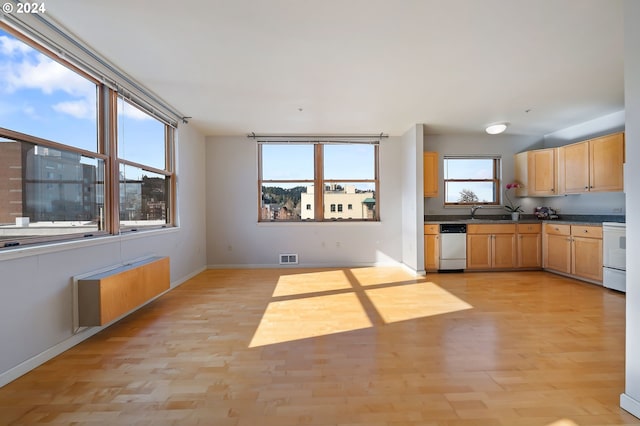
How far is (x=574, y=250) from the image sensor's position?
4.62m

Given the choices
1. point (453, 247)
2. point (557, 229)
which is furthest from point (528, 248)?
point (453, 247)

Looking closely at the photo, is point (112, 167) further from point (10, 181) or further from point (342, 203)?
point (342, 203)

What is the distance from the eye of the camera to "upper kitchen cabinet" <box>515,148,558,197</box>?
520 cm

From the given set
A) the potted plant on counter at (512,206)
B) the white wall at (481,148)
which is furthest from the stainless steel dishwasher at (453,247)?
the potted plant on counter at (512,206)

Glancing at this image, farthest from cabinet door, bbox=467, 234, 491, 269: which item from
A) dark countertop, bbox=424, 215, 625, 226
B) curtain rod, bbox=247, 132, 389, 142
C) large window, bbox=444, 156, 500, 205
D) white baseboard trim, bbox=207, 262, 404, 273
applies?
curtain rod, bbox=247, 132, 389, 142

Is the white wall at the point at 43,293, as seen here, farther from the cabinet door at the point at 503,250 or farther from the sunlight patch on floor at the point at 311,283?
the cabinet door at the point at 503,250

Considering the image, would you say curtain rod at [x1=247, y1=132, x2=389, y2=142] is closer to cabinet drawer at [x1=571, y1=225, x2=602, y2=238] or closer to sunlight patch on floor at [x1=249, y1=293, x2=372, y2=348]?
sunlight patch on floor at [x1=249, y1=293, x2=372, y2=348]

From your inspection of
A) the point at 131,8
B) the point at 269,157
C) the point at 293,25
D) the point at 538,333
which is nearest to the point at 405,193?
the point at 269,157

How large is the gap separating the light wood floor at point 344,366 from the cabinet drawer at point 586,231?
1112 mm

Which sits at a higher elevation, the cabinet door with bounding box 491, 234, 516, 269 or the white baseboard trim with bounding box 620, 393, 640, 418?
the cabinet door with bounding box 491, 234, 516, 269

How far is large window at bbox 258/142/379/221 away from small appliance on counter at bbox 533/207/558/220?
314 cm

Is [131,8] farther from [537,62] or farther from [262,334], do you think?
[537,62]

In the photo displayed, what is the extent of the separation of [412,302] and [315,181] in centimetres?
314

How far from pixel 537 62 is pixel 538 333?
107 inches
